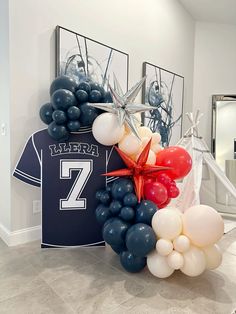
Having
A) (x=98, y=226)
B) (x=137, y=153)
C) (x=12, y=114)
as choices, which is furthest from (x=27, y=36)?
(x=98, y=226)

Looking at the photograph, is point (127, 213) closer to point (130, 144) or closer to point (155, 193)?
point (155, 193)

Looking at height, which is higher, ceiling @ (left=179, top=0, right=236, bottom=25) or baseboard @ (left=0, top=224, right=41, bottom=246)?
ceiling @ (left=179, top=0, right=236, bottom=25)

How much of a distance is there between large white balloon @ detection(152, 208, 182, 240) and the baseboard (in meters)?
1.33

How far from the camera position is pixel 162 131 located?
3.90 metres

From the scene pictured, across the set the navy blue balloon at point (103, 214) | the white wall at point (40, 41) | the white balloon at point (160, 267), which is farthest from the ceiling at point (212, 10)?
the white balloon at point (160, 267)

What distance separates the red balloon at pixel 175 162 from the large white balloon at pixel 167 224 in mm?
493

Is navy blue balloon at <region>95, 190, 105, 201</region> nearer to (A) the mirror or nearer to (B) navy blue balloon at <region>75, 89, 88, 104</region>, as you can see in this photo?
(B) navy blue balloon at <region>75, 89, 88, 104</region>

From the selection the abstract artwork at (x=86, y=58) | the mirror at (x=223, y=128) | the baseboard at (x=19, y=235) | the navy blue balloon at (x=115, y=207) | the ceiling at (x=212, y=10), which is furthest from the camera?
the mirror at (x=223, y=128)

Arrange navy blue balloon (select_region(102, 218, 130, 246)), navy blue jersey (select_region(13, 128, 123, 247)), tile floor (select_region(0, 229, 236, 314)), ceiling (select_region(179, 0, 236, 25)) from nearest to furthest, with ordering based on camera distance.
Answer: tile floor (select_region(0, 229, 236, 314)), navy blue balloon (select_region(102, 218, 130, 246)), navy blue jersey (select_region(13, 128, 123, 247)), ceiling (select_region(179, 0, 236, 25))

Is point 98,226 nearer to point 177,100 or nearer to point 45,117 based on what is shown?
point 45,117

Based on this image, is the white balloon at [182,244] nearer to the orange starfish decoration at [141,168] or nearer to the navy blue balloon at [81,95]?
the orange starfish decoration at [141,168]

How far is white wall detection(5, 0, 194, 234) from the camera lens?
2.29 m

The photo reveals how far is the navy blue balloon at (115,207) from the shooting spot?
6.37 ft

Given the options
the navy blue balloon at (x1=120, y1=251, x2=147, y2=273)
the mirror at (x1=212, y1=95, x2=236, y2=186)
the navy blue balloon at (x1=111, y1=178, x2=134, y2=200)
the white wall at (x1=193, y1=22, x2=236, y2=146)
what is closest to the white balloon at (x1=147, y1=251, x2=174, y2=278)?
the navy blue balloon at (x1=120, y1=251, x2=147, y2=273)
